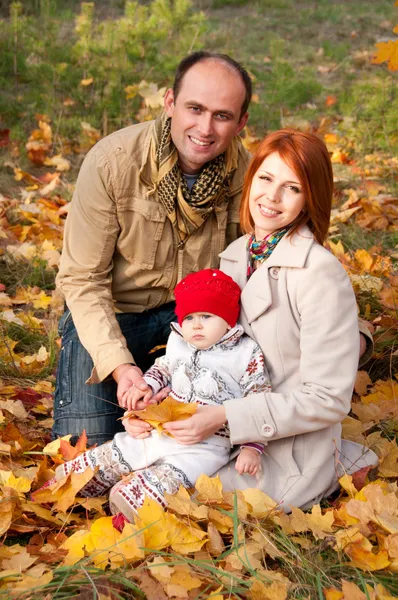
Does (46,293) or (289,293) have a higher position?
(289,293)

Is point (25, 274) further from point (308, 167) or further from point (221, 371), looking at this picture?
point (308, 167)

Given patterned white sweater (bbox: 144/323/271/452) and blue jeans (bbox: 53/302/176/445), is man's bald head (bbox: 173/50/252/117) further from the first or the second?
patterned white sweater (bbox: 144/323/271/452)

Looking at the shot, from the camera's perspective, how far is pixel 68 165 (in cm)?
603

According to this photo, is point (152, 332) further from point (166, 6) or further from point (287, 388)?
point (166, 6)

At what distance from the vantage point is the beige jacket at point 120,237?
10.3ft

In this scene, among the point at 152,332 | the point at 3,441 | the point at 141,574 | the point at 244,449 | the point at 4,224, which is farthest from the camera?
the point at 4,224

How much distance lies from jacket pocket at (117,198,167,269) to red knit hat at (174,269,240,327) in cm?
63

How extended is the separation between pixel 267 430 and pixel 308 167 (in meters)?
0.87

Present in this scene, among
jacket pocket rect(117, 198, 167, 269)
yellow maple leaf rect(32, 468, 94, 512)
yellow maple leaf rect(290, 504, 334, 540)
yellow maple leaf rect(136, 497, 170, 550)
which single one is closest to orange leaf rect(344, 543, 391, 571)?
yellow maple leaf rect(290, 504, 334, 540)

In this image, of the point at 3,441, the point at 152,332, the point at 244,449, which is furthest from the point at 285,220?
the point at 3,441

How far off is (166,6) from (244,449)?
5.10 metres

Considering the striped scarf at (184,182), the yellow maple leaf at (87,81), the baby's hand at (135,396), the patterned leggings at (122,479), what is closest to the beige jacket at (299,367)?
the patterned leggings at (122,479)

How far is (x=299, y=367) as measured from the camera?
257cm

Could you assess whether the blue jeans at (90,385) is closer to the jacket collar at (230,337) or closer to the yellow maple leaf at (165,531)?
Result: the jacket collar at (230,337)
